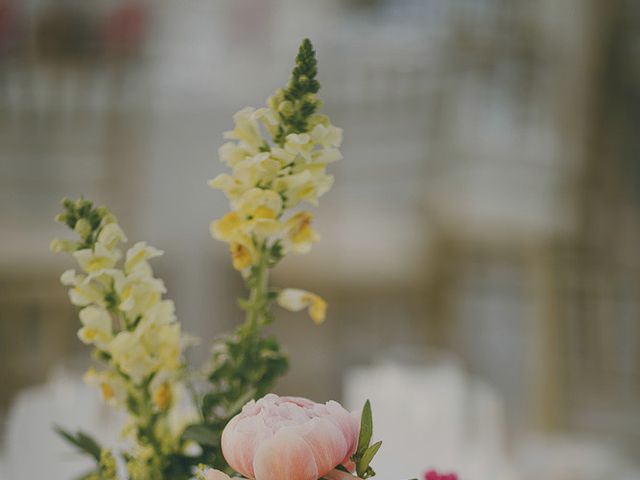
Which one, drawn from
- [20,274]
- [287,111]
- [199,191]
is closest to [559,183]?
[199,191]

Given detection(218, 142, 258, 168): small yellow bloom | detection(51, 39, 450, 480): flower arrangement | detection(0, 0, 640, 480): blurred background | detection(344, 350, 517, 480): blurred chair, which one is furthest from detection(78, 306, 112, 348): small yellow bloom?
detection(0, 0, 640, 480): blurred background

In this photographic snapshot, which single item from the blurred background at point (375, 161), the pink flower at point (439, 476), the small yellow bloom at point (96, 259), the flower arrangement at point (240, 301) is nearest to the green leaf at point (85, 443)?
the flower arrangement at point (240, 301)

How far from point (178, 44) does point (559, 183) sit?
119 centimetres

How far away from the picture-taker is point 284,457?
32cm

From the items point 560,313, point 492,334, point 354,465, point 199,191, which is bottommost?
point 492,334

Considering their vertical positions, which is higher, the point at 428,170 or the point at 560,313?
the point at 428,170

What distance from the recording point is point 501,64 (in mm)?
2494

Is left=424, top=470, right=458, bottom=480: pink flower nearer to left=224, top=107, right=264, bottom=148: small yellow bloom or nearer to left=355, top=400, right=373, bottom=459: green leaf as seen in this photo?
left=355, top=400, right=373, bottom=459: green leaf

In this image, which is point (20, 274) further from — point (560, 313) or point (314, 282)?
point (560, 313)

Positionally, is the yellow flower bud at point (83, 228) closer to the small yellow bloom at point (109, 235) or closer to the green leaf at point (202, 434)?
the small yellow bloom at point (109, 235)

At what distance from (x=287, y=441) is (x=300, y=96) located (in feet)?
0.61

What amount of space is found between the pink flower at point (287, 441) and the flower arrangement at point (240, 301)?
4 centimetres

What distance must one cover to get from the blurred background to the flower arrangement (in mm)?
1689

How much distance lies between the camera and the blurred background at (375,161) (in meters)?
2.26
